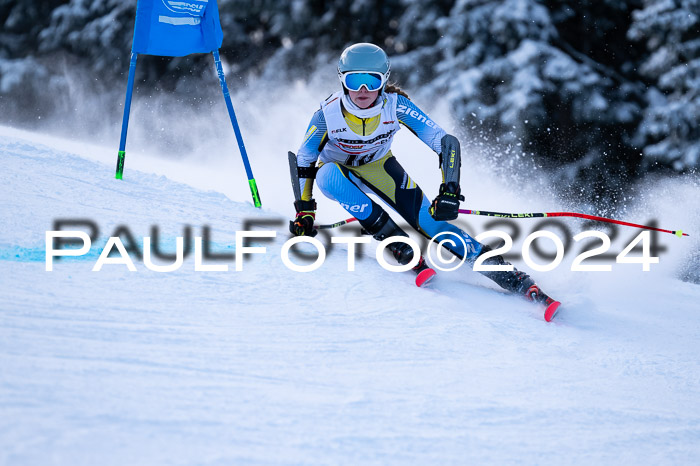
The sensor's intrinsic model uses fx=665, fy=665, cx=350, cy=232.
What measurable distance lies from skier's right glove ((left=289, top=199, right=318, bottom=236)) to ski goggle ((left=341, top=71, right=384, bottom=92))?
2.39 feet

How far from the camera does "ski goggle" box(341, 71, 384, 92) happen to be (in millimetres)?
3309

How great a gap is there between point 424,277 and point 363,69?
3.52 feet

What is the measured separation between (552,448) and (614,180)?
26.7 ft

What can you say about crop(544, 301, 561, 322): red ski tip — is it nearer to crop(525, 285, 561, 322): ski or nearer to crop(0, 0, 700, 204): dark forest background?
crop(525, 285, 561, 322): ski

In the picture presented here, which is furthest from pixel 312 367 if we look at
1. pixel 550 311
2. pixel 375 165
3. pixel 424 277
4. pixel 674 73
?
pixel 674 73

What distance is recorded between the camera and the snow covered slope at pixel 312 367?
1.75 metres

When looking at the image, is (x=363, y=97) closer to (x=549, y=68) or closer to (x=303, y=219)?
(x=303, y=219)

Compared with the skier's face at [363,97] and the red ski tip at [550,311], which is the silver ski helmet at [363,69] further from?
the red ski tip at [550,311]

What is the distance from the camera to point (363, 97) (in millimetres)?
3373

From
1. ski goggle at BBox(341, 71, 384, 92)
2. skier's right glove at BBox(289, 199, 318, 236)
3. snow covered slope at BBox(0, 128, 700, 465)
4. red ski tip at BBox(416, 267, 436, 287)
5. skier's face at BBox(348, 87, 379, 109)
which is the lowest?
snow covered slope at BBox(0, 128, 700, 465)

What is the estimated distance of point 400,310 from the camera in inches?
113

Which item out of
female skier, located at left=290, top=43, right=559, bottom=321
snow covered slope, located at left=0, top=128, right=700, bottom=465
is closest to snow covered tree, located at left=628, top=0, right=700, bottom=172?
snow covered slope, located at left=0, top=128, right=700, bottom=465

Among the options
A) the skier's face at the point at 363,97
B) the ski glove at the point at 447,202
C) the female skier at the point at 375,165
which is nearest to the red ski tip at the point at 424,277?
the female skier at the point at 375,165

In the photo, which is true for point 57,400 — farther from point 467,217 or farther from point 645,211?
point 645,211
